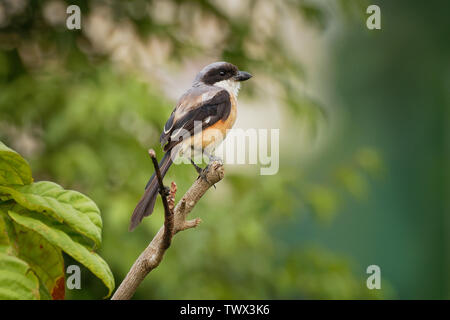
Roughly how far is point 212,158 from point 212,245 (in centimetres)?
202

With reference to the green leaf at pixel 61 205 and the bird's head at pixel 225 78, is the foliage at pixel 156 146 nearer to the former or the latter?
the bird's head at pixel 225 78

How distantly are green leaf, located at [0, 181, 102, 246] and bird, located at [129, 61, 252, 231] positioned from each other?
13cm

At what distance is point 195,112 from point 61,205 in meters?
0.50

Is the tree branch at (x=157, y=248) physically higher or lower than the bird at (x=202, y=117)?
lower

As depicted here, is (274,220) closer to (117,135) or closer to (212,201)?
(212,201)

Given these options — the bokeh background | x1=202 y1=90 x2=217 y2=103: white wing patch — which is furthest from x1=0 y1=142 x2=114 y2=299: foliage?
the bokeh background

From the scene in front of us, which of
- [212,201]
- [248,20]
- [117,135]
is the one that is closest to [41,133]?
[117,135]

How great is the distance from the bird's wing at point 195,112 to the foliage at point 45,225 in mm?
324

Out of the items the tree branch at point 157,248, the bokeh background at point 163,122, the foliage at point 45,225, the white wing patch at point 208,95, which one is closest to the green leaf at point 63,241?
the foliage at point 45,225

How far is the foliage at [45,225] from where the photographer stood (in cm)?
81

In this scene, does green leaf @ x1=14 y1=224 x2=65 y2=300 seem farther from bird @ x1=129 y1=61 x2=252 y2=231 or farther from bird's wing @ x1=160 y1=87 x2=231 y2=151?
bird's wing @ x1=160 y1=87 x2=231 y2=151

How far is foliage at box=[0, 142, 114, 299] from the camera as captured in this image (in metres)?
0.81

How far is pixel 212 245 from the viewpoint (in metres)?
3.24

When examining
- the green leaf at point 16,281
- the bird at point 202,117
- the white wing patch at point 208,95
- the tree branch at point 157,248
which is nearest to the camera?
the green leaf at point 16,281
